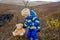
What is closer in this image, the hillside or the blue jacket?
the blue jacket

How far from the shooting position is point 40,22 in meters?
1.86

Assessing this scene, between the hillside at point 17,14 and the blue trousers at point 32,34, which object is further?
the hillside at point 17,14

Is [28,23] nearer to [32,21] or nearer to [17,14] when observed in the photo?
[32,21]

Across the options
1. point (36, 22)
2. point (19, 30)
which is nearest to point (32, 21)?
point (36, 22)

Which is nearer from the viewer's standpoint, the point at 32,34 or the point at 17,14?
the point at 32,34

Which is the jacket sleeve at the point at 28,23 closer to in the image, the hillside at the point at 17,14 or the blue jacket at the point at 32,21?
the blue jacket at the point at 32,21

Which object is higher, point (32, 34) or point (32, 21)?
point (32, 21)

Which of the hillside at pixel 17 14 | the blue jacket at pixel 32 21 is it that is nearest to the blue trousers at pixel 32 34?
the blue jacket at pixel 32 21

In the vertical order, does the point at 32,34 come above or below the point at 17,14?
below

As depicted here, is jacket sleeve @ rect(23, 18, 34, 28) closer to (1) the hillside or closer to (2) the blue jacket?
(2) the blue jacket

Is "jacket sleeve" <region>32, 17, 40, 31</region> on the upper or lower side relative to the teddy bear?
upper

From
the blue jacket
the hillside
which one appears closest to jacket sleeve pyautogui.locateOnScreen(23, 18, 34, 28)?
the blue jacket

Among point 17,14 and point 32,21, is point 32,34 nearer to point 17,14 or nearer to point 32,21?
point 32,21

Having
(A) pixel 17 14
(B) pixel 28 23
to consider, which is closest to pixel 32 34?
(B) pixel 28 23
